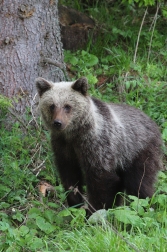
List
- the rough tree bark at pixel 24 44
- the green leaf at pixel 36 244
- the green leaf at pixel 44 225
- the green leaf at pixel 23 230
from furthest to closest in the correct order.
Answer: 1. the rough tree bark at pixel 24 44
2. the green leaf at pixel 44 225
3. the green leaf at pixel 23 230
4. the green leaf at pixel 36 244

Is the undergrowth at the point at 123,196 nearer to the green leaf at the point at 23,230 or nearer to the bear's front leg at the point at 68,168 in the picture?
the green leaf at the point at 23,230

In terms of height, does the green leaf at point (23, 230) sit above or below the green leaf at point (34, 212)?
above

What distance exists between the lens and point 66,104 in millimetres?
6254

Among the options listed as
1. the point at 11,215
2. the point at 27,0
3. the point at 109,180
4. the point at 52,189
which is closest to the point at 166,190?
the point at 109,180

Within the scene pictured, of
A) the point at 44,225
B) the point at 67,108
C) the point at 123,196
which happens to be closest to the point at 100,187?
the point at 123,196

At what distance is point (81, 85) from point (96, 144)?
725 millimetres

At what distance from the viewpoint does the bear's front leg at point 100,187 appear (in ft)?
20.7

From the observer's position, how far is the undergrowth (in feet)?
17.4

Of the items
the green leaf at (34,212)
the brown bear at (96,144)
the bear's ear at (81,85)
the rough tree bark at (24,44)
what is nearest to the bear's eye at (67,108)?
the brown bear at (96,144)

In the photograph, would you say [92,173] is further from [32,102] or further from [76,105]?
[32,102]

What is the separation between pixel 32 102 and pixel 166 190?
7.79 feet

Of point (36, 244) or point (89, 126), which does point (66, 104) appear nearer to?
point (89, 126)

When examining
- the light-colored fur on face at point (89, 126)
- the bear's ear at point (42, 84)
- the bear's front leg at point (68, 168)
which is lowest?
the bear's front leg at point (68, 168)

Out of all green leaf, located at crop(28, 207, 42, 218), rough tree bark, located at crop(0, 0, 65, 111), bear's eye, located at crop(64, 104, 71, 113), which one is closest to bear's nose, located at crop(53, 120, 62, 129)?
bear's eye, located at crop(64, 104, 71, 113)
